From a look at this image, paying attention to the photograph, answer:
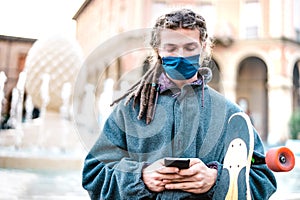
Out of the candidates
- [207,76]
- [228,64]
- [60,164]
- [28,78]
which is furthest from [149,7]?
[207,76]

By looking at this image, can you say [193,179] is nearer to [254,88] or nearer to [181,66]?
[181,66]

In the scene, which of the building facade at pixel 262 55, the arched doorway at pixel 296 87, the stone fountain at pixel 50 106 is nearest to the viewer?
the stone fountain at pixel 50 106

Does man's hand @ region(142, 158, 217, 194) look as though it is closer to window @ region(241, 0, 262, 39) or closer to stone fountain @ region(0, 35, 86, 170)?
stone fountain @ region(0, 35, 86, 170)

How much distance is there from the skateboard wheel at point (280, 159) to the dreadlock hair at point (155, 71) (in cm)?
15

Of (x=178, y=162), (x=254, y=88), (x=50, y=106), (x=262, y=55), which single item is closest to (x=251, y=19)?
(x=262, y=55)

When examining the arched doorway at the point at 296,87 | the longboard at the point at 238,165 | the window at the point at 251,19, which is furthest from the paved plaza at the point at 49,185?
the window at the point at 251,19

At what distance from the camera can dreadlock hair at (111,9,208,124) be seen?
47 cm

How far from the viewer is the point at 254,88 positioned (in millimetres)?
7539

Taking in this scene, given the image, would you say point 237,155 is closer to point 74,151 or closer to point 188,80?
point 188,80

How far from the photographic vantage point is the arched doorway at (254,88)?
7031mm

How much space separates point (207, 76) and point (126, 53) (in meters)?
0.12

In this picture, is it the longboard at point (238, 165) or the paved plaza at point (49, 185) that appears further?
the paved plaza at point (49, 185)

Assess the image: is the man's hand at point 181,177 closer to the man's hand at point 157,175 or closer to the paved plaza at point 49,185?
the man's hand at point 157,175

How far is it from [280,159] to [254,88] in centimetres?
737
